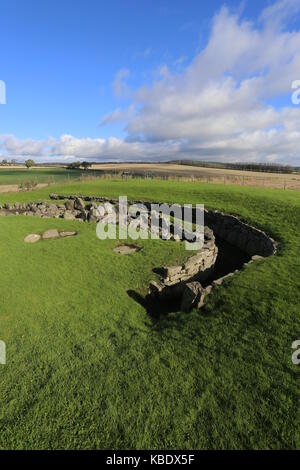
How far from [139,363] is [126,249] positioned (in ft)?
27.9

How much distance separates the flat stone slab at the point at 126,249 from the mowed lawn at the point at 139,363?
2081mm

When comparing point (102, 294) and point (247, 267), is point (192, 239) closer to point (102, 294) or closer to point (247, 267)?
point (247, 267)

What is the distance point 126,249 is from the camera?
48.1 ft

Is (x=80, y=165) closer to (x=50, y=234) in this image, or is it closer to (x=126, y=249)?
(x=50, y=234)

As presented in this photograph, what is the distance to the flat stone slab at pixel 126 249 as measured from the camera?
1420 centimetres

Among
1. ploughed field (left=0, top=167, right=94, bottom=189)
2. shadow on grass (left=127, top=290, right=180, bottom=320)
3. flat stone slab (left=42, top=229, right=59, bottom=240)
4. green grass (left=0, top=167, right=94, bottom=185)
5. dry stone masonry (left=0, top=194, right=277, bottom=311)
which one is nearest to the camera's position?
shadow on grass (left=127, top=290, right=180, bottom=320)

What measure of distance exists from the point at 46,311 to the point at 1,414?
11.7 feet

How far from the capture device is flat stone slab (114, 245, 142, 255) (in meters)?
14.2

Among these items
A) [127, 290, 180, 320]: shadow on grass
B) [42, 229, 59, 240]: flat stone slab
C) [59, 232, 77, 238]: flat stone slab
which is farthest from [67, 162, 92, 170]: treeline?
[127, 290, 180, 320]: shadow on grass

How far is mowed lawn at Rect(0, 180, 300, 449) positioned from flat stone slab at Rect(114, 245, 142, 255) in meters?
2.08

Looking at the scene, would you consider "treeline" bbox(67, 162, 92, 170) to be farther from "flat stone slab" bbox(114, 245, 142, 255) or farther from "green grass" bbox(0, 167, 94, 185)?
"flat stone slab" bbox(114, 245, 142, 255)

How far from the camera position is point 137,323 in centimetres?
859
